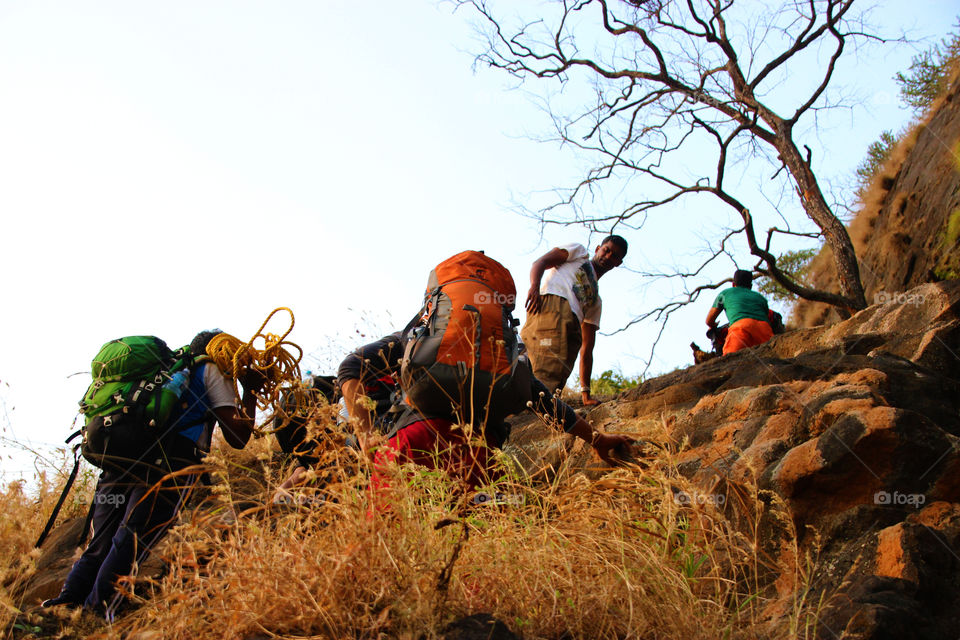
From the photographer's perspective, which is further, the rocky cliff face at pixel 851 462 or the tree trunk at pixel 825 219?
the tree trunk at pixel 825 219

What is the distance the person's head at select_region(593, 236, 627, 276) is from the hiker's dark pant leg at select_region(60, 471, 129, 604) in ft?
15.3

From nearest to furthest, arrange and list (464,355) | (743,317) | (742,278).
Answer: (464,355)
(743,317)
(742,278)

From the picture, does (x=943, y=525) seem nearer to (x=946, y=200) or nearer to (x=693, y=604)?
(x=693, y=604)

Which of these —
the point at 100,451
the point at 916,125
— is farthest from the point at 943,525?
the point at 916,125

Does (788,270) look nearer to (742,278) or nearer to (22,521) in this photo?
(742,278)

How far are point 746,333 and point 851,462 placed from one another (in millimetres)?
5600

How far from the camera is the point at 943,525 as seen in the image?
2.88m

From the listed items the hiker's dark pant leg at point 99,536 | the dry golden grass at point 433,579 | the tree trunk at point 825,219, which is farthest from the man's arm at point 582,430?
the tree trunk at point 825,219

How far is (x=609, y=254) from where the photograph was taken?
7.18 m

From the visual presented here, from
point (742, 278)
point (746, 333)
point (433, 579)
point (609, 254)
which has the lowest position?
point (433, 579)

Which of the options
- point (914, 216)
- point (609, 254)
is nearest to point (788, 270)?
point (914, 216)

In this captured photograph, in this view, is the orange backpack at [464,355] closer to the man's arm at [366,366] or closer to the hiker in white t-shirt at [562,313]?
the man's arm at [366,366]

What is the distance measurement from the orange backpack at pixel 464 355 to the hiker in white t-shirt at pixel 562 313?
325 centimetres

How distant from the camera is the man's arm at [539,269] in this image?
22.4 ft
